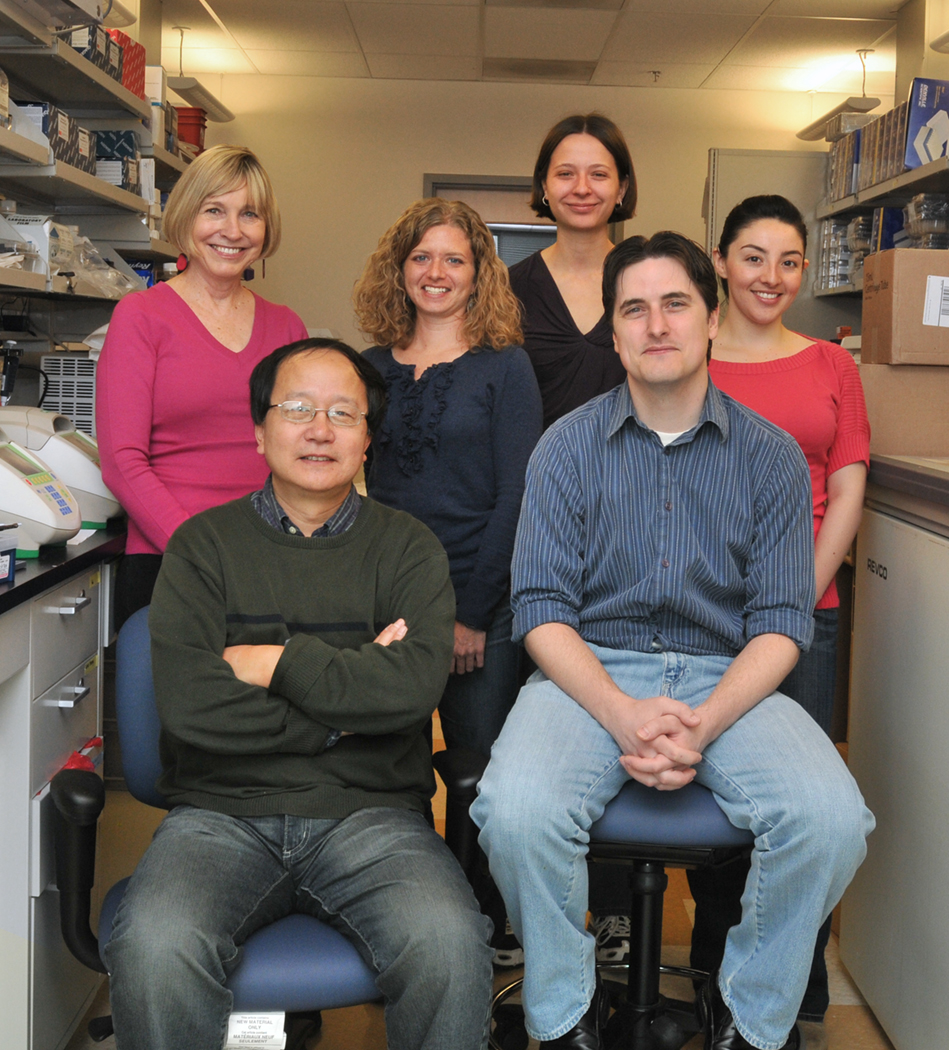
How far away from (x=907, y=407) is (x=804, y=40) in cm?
437

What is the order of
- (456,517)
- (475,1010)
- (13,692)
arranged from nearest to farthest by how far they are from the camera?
(475,1010)
(13,692)
(456,517)

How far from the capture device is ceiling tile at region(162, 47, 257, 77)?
20.3 ft

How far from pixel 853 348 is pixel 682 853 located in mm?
3355

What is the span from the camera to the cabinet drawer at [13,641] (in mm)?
1483

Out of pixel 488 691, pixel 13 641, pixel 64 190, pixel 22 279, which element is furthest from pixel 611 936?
pixel 64 190

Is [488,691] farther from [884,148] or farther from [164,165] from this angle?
[884,148]

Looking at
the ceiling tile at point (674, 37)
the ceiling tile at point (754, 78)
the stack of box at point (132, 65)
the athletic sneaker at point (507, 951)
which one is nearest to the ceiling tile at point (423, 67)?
the ceiling tile at point (674, 37)

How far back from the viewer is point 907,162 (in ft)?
13.8

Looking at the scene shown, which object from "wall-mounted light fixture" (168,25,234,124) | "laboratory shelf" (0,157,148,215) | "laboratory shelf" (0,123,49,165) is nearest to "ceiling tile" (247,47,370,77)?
"wall-mounted light fixture" (168,25,234,124)

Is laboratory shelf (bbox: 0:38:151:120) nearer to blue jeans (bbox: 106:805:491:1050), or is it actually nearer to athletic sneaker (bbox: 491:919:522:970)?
blue jeans (bbox: 106:805:491:1050)

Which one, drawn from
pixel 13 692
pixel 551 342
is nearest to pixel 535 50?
pixel 551 342

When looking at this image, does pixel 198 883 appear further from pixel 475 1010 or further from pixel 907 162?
pixel 907 162

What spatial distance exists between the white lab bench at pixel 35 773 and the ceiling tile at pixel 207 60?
17.2ft

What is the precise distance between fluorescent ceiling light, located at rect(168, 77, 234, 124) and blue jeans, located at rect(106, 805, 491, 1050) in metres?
4.85
